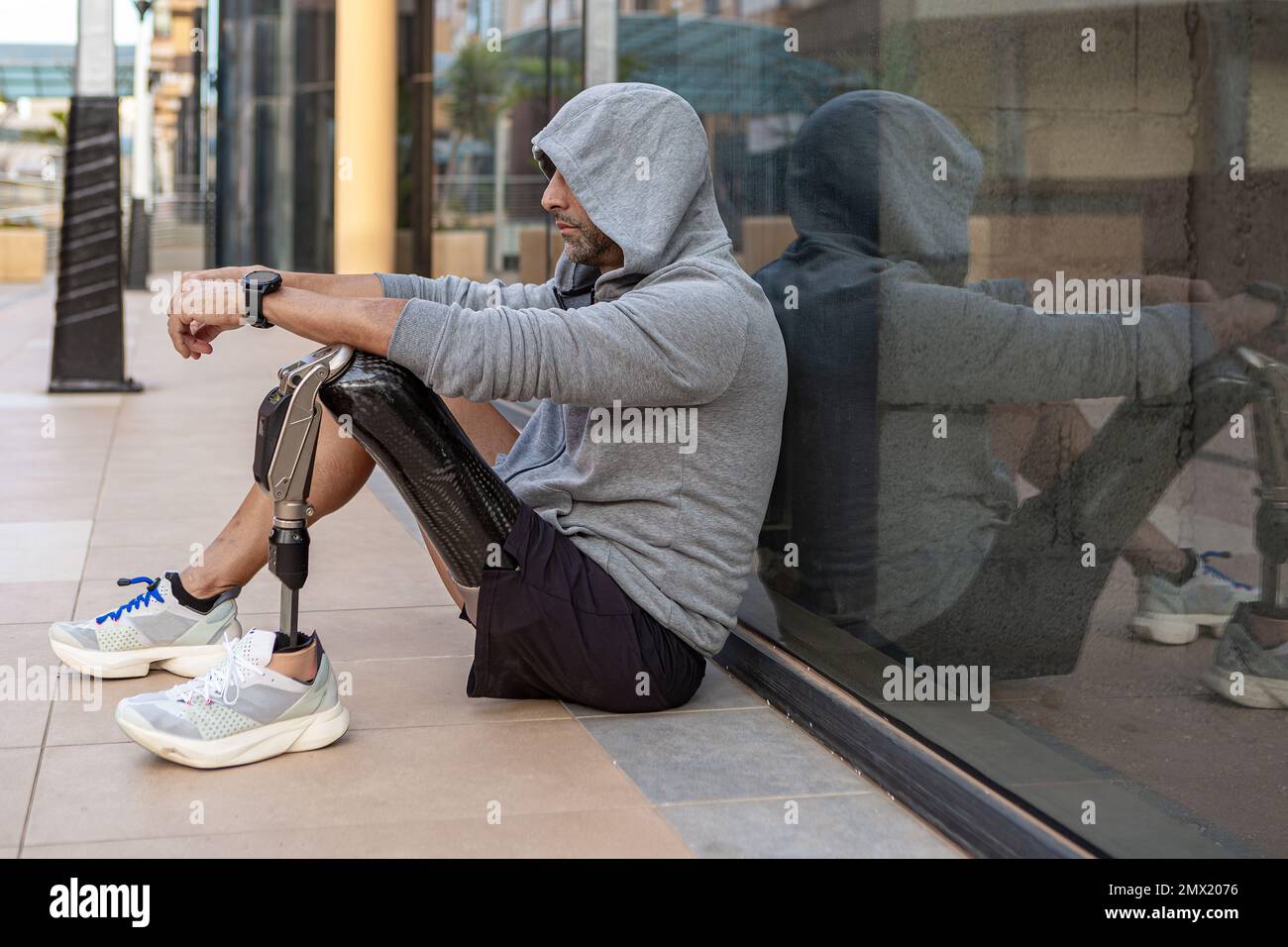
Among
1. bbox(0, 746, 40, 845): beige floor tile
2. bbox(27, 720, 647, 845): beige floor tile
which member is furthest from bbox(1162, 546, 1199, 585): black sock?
bbox(0, 746, 40, 845): beige floor tile

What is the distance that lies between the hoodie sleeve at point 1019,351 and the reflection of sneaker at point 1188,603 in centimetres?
31

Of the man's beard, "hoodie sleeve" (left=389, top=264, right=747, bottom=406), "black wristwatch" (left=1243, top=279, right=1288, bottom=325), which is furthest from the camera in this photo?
the man's beard

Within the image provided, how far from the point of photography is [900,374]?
11.0 ft

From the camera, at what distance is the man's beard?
3.33 metres

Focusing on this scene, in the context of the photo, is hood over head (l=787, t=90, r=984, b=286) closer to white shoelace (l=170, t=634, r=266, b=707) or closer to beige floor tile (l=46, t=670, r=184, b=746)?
white shoelace (l=170, t=634, r=266, b=707)

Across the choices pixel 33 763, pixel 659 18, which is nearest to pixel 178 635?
pixel 33 763

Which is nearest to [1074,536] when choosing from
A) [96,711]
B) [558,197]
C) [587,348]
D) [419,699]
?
[587,348]

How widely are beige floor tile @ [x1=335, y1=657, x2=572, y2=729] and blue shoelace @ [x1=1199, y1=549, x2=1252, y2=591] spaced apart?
1.48 meters

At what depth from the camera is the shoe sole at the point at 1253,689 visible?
7.65 feet

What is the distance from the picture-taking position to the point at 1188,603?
97.6 inches

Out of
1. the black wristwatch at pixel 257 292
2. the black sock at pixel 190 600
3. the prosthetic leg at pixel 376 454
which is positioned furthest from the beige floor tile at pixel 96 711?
the black wristwatch at pixel 257 292

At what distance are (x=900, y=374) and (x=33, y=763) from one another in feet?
6.51

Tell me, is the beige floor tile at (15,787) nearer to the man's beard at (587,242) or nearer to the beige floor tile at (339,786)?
the beige floor tile at (339,786)
